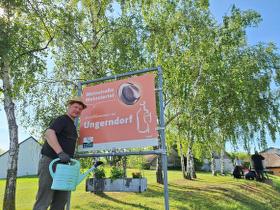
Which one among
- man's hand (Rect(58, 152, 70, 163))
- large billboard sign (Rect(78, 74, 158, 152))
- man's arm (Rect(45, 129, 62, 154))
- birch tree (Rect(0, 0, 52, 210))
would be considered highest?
birch tree (Rect(0, 0, 52, 210))

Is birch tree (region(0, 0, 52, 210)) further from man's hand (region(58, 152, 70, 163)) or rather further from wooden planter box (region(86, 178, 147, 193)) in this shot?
man's hand (region(58, 152, 70, 163))

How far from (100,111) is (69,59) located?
852 cm

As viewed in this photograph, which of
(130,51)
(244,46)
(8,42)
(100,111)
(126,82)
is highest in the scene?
(244,46)

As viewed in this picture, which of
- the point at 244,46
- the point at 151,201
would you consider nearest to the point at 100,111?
the point at 151,201

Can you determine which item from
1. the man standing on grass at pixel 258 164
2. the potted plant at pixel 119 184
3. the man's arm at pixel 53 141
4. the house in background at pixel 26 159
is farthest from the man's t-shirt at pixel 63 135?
the house in background at pixel 26 159

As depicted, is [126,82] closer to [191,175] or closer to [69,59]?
[69,59]

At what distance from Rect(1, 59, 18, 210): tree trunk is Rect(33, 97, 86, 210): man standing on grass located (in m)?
5.80

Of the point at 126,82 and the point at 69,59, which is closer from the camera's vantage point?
the point at 126,82

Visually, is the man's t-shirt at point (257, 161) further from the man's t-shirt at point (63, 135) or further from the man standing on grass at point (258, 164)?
the man's t-shirt at point (63, 135)

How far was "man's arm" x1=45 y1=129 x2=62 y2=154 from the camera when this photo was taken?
5871 millimetres

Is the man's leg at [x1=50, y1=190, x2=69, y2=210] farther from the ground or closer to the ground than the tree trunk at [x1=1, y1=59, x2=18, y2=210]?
closer to the ground

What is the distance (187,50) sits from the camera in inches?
754

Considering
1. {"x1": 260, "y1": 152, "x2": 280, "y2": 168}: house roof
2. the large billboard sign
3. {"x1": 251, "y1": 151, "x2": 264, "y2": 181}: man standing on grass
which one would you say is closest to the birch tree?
the large billboard sign

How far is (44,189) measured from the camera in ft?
19.6
